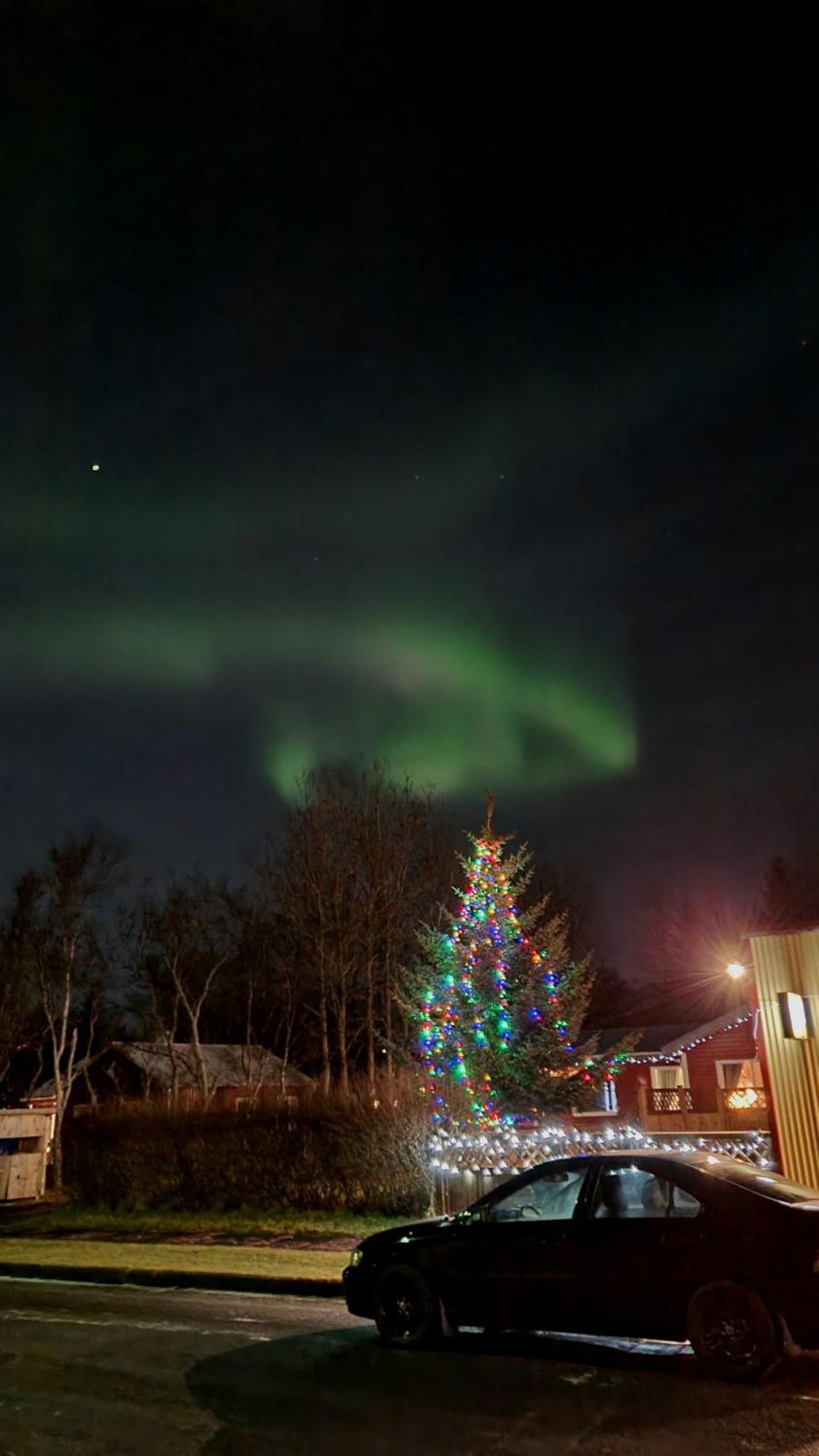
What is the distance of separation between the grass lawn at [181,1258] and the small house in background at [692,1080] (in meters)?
19.8

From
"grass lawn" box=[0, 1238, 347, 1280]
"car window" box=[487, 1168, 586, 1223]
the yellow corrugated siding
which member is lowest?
"grass lawn" box=[0, 1238, 347, 1280]

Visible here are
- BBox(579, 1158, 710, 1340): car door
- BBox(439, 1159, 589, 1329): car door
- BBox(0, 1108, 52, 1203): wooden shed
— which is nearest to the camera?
BBox(579, 1158, 710, 1340): car door

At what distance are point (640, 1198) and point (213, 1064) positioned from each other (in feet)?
141

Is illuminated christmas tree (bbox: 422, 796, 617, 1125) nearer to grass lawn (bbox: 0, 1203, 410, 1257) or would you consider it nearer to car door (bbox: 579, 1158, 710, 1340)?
grass lawn (bbox: 0, 1203, 410, 1257)

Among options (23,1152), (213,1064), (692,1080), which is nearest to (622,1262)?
(23,1152)

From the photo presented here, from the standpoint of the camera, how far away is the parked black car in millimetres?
7129

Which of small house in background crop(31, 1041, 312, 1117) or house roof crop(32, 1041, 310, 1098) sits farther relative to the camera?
house roof crop(32, 1041, 310, 1098)

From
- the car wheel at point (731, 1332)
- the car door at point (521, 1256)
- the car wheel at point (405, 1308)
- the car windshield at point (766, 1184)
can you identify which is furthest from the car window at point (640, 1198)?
the car wheel at point (405, 1308)

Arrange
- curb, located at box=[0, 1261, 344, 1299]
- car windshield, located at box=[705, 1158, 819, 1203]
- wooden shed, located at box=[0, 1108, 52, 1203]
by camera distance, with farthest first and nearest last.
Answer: wooden shed, located at box=[0, 1108, 52, 1203]
curb, located at box=[0, 1261, 344, 1299]
car windshield, located at box=[705, 1158, 819, 1203]

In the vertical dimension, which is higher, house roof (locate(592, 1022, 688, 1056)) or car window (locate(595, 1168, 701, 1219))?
house roof (locate(592, 1022, 688, 1056))

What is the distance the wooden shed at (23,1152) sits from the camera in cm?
2580

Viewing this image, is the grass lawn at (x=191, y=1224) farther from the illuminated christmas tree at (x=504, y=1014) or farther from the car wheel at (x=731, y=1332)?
the car wheel at (x=731, y=1332)

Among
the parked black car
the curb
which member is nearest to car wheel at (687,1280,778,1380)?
the parked black car

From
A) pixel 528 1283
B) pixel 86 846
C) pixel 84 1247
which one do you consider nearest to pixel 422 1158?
pixel 84 1247
